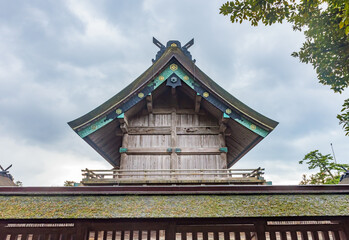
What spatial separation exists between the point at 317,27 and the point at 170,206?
6117mm

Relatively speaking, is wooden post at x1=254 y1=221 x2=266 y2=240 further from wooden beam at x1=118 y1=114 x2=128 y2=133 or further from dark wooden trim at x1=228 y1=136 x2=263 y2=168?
wooden beam at x1=118 y1=114 x2=128 y2=133

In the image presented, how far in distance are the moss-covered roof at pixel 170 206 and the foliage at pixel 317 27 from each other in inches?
88.6

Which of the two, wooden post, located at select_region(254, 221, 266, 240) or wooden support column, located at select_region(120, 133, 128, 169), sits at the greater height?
wooden support column, located at select_region(120, 133, 128, 169)

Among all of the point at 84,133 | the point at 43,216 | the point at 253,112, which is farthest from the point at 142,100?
the point at 43,216

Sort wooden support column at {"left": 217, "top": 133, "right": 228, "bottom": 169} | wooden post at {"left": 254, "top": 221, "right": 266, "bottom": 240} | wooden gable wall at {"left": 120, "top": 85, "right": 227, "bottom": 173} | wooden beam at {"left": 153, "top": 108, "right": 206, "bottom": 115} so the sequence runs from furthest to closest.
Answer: wooden beam at {"left": 153, "top": 108, "right": 206, "bottom": 115}, wooden gable wall at {"left": 120, "top": 85, "right": 227, "bottom": 173}, wooden support column at {"left": 217, "top": 133, "right": 228, "bottom": 169}, wooden post at {"left": 254, "top": 221, "right": 266, "bottom": 240}

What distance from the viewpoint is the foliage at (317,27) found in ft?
18.4

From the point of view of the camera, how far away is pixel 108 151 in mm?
11594

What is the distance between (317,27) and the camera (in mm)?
6504

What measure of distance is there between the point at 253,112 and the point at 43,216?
25.6 feet

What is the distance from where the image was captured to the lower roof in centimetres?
516

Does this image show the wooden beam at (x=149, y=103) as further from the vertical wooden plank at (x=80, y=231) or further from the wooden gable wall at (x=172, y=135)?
the vertical wooden plank at (x=80, y=231)

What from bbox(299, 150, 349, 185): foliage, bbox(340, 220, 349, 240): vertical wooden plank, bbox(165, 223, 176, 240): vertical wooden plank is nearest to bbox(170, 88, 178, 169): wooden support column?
bbox(165, 223, 176, 240): vertical wooden plank

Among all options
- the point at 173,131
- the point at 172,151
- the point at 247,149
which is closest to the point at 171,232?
the point at 172,151

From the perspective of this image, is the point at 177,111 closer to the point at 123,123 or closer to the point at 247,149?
the point at 123,123
